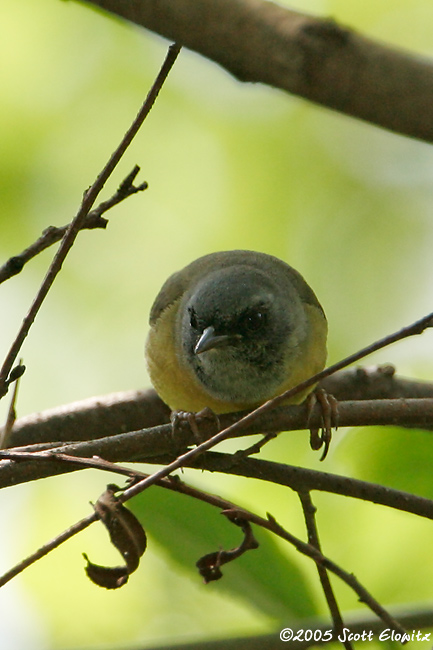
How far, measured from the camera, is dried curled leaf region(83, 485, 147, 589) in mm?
2562

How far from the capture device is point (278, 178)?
8312 millimetres

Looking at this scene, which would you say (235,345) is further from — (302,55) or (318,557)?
(302,55)

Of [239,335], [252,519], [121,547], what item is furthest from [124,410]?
[252,519]

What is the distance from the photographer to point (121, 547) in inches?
103

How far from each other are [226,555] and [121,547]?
1.46ft

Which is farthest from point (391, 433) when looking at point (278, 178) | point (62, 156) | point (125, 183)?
point (62, 156)

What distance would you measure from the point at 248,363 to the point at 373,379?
92 centimetres

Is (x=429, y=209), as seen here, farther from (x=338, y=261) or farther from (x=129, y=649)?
(x=129, y=649)

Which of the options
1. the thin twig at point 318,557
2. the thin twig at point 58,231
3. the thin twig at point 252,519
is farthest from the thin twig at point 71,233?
the thin twig at point 318,557

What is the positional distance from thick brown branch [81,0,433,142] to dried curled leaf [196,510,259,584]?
1408mm

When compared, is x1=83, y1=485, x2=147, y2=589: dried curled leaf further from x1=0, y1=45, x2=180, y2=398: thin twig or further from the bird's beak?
the bird's beak

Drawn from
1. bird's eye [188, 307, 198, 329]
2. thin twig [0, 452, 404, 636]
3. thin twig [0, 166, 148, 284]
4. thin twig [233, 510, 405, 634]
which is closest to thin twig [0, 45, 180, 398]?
thin twig [0, 166, 148, 284]

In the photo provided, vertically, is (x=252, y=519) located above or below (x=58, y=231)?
below

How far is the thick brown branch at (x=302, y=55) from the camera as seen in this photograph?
82.6 inches
